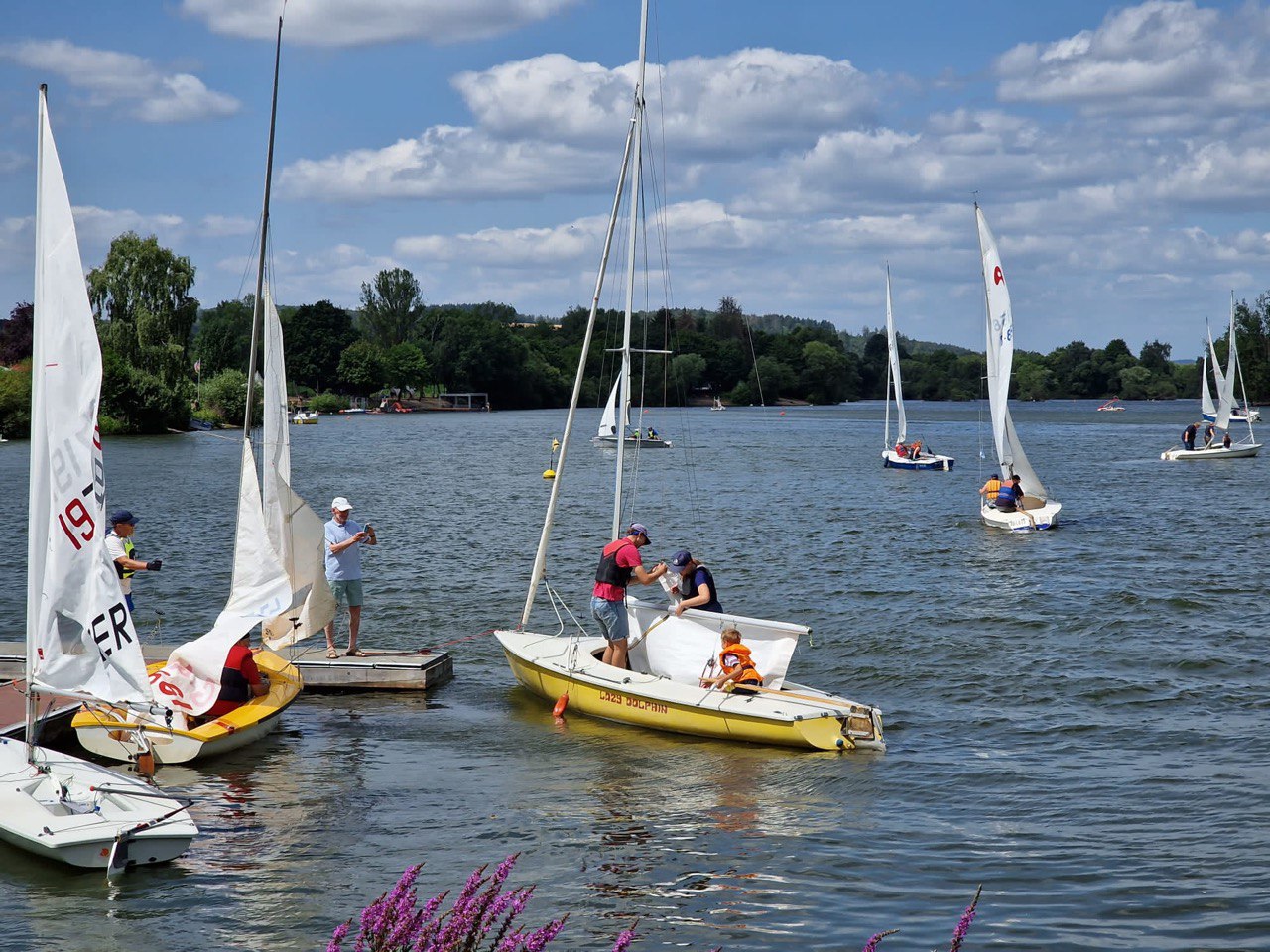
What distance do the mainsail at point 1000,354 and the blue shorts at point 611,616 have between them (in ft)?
78.9

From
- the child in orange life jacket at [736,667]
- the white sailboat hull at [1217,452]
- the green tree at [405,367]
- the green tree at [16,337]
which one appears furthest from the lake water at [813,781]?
the green tree at [405,367]

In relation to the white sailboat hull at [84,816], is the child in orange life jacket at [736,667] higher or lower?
higher

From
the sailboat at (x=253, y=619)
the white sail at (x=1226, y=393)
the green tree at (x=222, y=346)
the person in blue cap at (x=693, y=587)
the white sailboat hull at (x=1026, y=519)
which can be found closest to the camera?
the sailboat at (x=253, y=619)

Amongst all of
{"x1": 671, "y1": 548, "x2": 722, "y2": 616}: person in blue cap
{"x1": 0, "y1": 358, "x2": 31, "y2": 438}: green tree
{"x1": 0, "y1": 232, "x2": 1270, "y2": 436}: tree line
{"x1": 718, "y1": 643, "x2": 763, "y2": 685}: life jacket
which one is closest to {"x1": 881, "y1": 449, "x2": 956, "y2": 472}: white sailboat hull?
{"x1": 0, "y1": 232, "x2": 1270, "y2": 436}: tree line

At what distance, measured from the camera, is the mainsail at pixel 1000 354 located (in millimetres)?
38500

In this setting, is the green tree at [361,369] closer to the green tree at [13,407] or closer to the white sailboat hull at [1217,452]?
the green tree at [13,407]

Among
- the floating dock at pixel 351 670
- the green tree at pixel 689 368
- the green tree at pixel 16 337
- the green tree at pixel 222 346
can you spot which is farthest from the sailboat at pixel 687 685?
the green tree at pixel 689 368

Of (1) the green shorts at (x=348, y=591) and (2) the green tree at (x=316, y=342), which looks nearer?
(1) the green shorts at (x=348, y=591)

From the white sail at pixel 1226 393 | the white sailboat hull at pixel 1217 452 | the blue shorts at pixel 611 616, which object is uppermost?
the white sail at pixel 1226 393

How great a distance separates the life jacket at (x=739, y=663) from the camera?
1579cm

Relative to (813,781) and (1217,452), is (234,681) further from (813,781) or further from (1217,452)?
(1217,452)

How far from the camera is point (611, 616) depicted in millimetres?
16453

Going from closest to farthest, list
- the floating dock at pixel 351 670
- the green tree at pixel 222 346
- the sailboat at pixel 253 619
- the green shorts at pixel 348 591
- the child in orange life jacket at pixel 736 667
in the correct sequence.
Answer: the sailboat at pixel 253 619, the child in orange life jacket at pixel 736 667, the green shorts at pixel 348 591, the floating dock at pixel 351 670, the green tree at pixel 222 346

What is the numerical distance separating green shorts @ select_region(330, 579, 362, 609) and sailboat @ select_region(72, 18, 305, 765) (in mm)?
384
